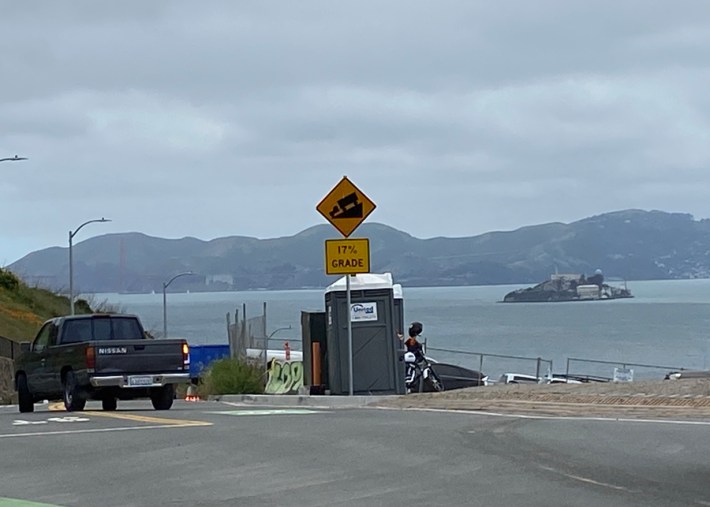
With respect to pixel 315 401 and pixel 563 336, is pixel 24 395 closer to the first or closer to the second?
pixel 315 401

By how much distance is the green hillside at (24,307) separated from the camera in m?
57.4

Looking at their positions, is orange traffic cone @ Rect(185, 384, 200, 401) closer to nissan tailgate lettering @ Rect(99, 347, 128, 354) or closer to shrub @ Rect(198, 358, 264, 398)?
shrub @ Rect(198, 358, 264, 398)

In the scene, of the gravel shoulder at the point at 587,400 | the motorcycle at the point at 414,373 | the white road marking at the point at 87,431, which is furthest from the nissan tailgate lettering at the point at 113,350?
the motorcycle at the point at 414,373

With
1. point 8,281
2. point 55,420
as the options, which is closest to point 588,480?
point 55,420

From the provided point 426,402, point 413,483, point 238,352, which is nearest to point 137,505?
point 413,483

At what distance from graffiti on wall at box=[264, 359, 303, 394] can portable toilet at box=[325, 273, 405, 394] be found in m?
2.63

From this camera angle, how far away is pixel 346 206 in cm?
2088

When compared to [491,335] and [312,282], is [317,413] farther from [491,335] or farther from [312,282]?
[312,282]

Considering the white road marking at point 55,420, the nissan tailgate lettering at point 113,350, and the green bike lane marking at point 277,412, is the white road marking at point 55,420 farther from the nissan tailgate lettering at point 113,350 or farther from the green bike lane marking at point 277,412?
the nissan tailgate lettering at point 113,350

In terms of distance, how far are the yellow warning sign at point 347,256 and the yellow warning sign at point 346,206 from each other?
258mm

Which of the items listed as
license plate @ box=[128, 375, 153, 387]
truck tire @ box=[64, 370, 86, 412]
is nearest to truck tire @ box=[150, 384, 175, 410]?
license plate @ box=[128, 375, 153, 387]

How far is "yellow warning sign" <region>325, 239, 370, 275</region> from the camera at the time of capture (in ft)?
68.8

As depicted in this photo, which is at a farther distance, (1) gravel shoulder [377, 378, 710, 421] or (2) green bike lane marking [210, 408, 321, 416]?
(2) green bike lane marking [210, 408, 321, 416]

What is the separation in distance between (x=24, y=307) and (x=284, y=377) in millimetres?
45048
